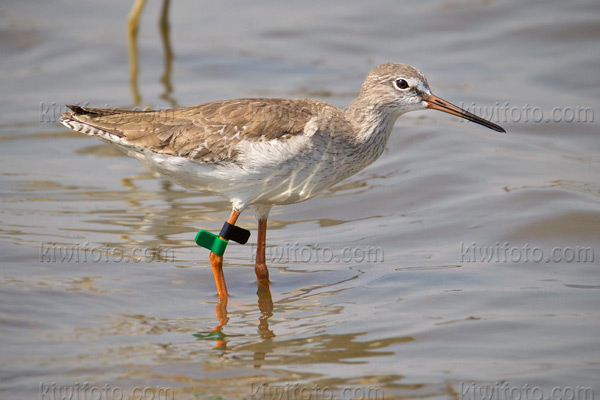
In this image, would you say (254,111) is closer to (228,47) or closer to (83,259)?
(83,259)

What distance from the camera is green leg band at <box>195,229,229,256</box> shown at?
840 centimetres

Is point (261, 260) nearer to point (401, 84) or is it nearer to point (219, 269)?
point (219, 269)

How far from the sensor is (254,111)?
8.41 m

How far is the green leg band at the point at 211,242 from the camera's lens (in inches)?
331

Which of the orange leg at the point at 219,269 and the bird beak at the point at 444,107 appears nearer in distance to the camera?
the orange leg at the point at 219,269

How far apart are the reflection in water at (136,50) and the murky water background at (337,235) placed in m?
0.16

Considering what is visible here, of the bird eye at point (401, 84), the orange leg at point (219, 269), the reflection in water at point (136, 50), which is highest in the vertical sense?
the reflection in water at point (136, 50)

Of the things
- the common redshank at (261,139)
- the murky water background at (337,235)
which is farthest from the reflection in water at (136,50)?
the common redshank at (261,139)

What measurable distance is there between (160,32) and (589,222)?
37.0 ft

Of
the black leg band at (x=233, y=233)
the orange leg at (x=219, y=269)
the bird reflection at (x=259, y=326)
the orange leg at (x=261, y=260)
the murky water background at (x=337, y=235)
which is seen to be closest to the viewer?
the murky water background at (x=337, y=235)

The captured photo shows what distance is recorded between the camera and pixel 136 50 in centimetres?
1620

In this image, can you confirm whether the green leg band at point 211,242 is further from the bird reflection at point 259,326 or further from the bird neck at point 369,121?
the bird neck at point 369,121

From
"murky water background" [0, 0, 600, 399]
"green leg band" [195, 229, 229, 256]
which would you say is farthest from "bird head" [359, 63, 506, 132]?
"green leg band" [195, 229, 229, 256]

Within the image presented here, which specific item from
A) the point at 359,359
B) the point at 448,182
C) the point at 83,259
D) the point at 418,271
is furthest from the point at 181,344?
the point at 448,182
